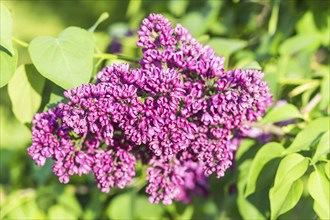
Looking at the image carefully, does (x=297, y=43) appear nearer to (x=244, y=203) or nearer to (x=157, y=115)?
(x=244, y=203)

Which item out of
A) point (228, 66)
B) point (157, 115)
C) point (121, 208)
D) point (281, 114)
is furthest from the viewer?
point (228, 66)

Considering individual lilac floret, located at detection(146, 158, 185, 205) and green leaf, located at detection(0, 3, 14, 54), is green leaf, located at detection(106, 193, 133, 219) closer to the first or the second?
individual lilac floret, located at detection(146, 158, 185, 205)

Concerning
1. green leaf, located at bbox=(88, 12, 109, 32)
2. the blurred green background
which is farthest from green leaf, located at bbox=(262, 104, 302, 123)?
green leaf, located at bbox=(88, 12, 109, 32)

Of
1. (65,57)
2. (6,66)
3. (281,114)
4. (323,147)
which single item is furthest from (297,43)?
(6,66)

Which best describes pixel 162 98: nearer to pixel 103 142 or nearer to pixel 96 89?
pixel 96 89

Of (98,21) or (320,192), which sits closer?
(320,192)

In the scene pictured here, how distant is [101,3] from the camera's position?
519cm

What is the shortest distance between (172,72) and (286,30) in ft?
3.27

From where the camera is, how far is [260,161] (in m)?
1.54

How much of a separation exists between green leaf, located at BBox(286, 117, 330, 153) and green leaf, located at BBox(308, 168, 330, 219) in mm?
129

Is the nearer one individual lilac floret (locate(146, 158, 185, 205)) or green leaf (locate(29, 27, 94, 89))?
green leaf (locate(29, 27, 94, 89))

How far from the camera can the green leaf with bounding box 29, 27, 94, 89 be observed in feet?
4.56

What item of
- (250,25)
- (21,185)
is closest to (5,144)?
(21,185)

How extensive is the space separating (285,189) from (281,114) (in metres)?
0.34
